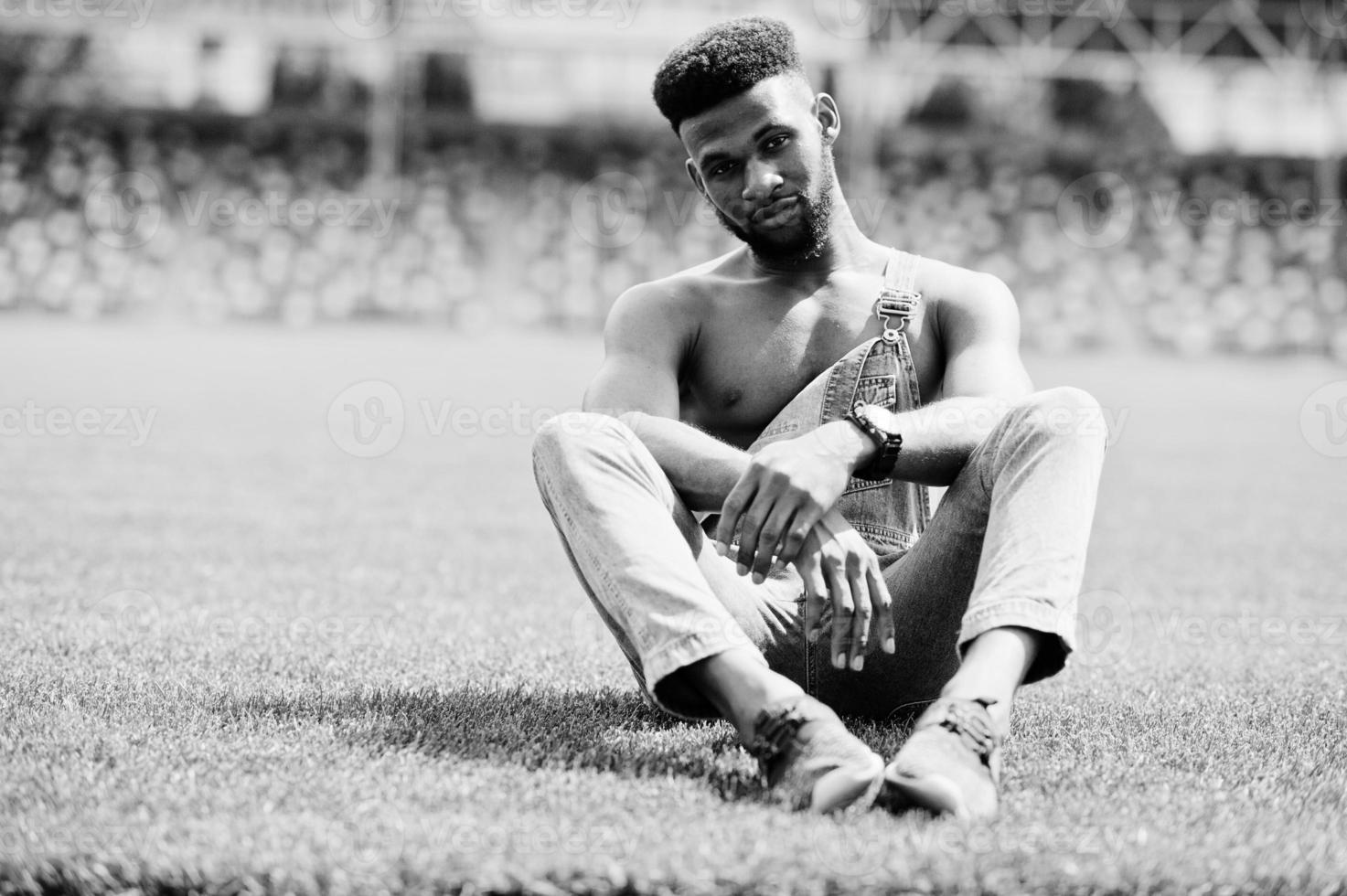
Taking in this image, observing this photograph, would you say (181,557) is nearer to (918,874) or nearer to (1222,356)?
(918,874)

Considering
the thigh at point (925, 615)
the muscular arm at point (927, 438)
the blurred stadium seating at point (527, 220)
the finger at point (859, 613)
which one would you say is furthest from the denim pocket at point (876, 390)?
the blurred stadium seating at point (527, 220)

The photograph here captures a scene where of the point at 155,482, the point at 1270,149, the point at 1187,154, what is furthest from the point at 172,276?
the point at 1270,149

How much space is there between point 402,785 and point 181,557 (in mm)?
2801

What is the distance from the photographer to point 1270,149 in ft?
76.5

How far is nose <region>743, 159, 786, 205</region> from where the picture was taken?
2820 mm

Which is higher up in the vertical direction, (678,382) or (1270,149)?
(1270,149)

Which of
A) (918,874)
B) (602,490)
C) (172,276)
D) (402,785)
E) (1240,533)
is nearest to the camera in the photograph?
(918,874)

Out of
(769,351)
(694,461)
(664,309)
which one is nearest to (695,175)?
(664,309)

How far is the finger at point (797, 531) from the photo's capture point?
234 cm

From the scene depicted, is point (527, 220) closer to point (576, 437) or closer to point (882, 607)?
point (576, 437)

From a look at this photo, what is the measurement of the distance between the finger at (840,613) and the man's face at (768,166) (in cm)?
87

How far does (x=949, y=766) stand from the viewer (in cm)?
207

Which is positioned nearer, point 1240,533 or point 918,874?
point 918,874

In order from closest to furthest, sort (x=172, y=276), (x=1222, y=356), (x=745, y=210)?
(x=745, y=210) → (x=172, y=276) → (x=1222, y=356)
